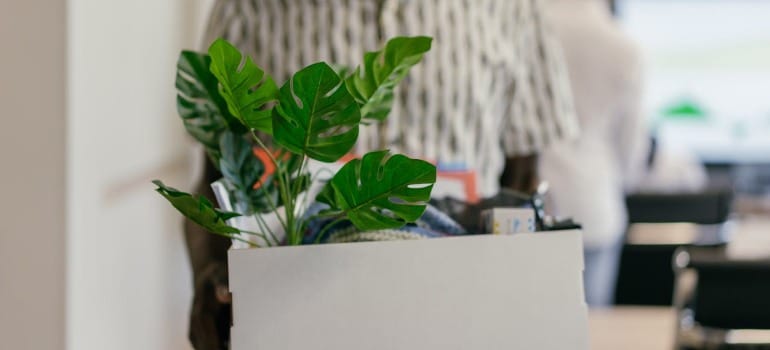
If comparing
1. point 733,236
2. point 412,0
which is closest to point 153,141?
point 412,0

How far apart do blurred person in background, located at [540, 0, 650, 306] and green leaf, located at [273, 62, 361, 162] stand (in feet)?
9.38

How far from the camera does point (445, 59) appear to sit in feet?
6.29

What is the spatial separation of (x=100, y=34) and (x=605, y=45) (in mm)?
2142

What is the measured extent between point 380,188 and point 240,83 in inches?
5.8

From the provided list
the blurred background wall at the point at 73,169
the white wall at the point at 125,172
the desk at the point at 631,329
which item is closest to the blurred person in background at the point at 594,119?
the desk at the point at 631,329

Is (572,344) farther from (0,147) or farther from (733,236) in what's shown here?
(733,236)

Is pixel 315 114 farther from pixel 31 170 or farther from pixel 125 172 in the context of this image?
pixel 125 172

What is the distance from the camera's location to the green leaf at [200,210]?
104cm

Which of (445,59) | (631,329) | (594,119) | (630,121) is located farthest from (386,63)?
(630,121)

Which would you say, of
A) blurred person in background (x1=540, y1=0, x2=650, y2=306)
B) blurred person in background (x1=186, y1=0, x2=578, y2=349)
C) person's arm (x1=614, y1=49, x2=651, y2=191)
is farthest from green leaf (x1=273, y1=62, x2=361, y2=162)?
person's arm (x1=614, y1=49, x2=651, y2=191)

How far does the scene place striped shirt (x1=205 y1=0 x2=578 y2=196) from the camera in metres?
1.86

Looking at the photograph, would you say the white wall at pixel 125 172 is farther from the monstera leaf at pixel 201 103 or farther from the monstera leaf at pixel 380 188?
the monstera leaf at pixel 380 188

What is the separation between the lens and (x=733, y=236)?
14.8ft

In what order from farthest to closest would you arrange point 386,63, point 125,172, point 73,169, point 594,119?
point 594,119, point 125,172, point 73,169, point 386,63
